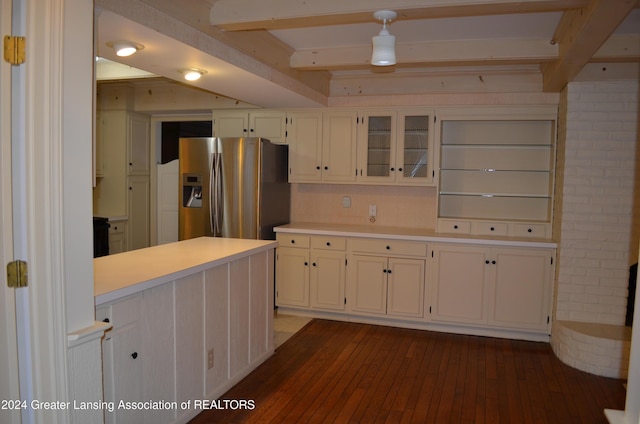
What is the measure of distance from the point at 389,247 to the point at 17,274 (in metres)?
3.36

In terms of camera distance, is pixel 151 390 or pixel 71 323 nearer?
pixel 71 323

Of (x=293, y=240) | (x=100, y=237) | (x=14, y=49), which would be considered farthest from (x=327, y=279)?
(x=14, y=49)

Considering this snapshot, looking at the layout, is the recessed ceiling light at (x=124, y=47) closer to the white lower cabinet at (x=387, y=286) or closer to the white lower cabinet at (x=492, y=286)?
the white lower cabinet at (x=387, y=286)

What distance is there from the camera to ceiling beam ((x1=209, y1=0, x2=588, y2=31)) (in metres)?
2.50

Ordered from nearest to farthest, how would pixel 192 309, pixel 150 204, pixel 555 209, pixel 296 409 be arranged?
pixel 192 309
pixel 296 409
pixel 555 209
pixel 150 204

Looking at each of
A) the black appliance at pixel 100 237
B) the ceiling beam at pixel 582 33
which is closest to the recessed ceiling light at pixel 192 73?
the ceiling beam at pixel 582 33

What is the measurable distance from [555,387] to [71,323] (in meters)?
3.12

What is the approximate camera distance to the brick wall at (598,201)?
12.7 ft

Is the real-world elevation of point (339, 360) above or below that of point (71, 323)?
below

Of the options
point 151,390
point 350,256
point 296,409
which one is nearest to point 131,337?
point 151,390

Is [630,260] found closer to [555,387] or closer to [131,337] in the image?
[555,387]

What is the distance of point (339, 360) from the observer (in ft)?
12.3

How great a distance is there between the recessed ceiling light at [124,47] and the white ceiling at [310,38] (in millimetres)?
54

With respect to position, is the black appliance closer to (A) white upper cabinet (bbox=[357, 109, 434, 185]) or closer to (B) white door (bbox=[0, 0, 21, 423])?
(A) white upper cabinet (bbox=[357, 109, 434, 185])
